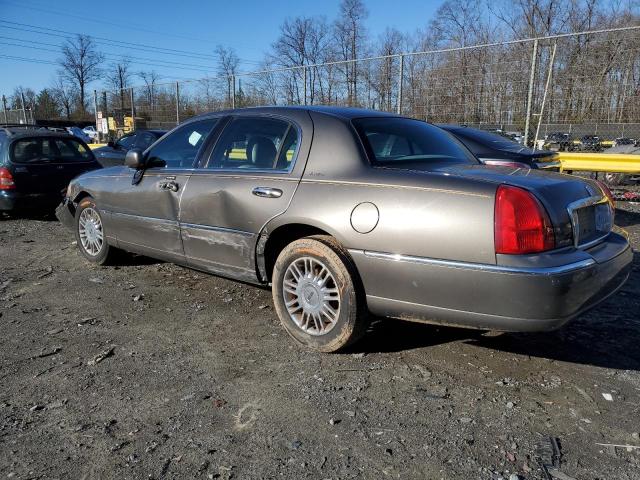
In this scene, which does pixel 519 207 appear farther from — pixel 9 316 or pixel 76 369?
pixel 9 316

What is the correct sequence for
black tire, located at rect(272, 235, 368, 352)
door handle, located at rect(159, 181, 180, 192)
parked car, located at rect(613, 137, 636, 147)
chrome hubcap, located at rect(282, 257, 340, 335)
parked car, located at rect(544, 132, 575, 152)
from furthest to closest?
parked car, located at rect(544, 132, 575, 152) → parked car, located at rect(613, 137, 636, 147) → door handle, located at rect(159, 181, 180, 192) → chrome hubcap, located at rect(282, 257, 340, 335) → black tire, located at rect(272, 235, 368, 352)

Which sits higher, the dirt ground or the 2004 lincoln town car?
the 2004 lincoln town car

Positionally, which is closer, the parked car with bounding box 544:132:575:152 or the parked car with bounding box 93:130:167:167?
the parked car with bounding box 544:132:575:152

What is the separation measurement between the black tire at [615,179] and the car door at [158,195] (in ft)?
38.1

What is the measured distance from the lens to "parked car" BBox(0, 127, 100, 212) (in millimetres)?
8023

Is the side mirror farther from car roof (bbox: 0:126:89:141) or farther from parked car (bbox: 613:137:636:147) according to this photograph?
parked car (bbox: 613:137:636:147)

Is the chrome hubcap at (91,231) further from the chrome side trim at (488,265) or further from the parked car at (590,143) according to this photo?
the parked car at (590,143)

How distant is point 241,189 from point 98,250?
98.9 inches

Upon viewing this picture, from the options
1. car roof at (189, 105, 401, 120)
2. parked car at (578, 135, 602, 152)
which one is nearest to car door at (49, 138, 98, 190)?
car roof at (189, 105, 401, 120)

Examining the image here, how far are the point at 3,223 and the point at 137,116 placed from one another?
12509 millimetres

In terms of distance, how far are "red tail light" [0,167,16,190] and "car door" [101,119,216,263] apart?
13.1 ft

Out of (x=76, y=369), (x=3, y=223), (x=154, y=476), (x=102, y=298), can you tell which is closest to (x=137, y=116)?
(x=3, y=223)

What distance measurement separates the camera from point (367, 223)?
309cm

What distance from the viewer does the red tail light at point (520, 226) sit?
2682 millimetres
